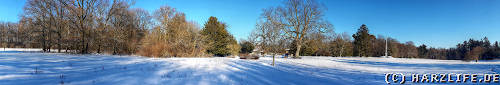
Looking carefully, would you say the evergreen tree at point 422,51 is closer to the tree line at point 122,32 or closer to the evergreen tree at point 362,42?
the evergreen tree at point 362,42

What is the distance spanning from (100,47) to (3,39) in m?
34.4

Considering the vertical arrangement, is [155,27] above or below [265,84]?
above

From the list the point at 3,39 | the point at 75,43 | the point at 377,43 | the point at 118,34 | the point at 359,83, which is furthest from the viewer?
the point at 377,43

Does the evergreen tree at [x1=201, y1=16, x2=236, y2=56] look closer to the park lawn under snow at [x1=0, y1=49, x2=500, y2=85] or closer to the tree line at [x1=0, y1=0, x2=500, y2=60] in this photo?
the tree line at [x1=0, y1=0, x2=500, y2=60]

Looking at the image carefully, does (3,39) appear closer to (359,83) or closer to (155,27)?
(155,27)

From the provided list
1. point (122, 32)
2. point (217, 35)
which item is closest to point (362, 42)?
point (217, 35)

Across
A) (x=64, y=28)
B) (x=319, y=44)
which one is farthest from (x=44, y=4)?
(x=319, y=44)

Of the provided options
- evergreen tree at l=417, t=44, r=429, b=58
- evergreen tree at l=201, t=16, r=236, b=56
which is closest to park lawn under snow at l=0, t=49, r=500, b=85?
evergreen tree at l=201, t=16, r=236, b=56

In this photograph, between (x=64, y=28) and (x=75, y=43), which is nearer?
(x=75, y=43)

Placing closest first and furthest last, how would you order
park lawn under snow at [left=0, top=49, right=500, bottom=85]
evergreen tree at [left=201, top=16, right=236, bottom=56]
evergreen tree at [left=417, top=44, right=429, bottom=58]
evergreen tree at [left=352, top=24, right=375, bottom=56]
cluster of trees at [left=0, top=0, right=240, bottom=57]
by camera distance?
1. park lawn under snow at [left=0, top=49, right=500, bottom=85]
2. cluster of trees at [left=0, top=0, right=240, bottom=57]
3. evergreen tree at [left=201, top=16, right=236, bottom=56]
4. evergreen tree at [left=352, top=24, right=375, bottom=56]
5. evergreen tree at [left=417, top=44, right=429, bottom=58]

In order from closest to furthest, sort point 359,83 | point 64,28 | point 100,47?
point 359,83
point 64,28
point 100,47

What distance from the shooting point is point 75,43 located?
1531cm

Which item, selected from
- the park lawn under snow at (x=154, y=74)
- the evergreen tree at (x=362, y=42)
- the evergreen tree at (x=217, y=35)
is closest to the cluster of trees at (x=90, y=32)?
the park lawn under snow at (x=154, y=74)

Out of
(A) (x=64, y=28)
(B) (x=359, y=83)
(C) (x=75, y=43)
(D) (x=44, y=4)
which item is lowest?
(B) (x=359, y=83)
